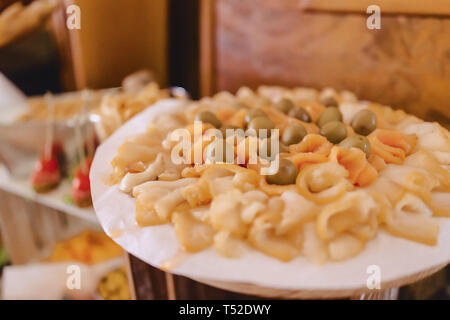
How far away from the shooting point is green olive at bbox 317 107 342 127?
1.06 meters

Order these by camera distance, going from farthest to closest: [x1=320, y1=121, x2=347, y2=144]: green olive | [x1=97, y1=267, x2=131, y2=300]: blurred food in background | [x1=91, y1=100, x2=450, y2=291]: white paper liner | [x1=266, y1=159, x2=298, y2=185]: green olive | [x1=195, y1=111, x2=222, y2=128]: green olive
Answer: [x1=97, y1=267, x2=131, y2=300]: blurred food in background, [x1=195, y1=111, x2=222, y2=128]: green olive, [x1=320, y1=121, x2=347, y2=144]: green olive, [x1=266, y1=159, x2=298, y2=185]: green olive, [x1=91, y1=100, x2=450, y2=291]: white paper liner

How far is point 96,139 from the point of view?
5.32 feet

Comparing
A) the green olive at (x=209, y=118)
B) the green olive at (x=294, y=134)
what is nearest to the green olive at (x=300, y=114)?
the green olive at (x=294, y=134)

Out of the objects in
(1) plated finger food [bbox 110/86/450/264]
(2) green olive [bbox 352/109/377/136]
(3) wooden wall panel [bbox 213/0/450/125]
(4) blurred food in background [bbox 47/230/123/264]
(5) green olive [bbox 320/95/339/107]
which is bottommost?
(4) blurred food in background [bbox 47/230/123/264]

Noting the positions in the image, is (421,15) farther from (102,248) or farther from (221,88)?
(102,248)

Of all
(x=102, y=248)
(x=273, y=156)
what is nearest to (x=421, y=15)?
(x=273, y=156)

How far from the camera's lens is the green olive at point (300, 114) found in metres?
1.11

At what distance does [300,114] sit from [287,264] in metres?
0.55

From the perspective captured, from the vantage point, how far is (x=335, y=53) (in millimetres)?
1502

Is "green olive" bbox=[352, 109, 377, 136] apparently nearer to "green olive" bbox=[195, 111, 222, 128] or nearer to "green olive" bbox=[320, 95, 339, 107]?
"green olive" bbox=[320, 95, 339, 107]

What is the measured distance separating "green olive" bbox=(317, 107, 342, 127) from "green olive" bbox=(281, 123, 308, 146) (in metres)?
0.11

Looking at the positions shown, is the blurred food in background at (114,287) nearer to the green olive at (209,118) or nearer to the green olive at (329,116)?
the green olive at (209,118)

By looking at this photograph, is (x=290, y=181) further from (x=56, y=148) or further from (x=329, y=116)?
(x=56, y=148)

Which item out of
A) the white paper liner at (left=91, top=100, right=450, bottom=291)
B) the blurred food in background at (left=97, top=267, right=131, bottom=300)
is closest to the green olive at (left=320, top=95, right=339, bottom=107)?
the white paper liner at (left=91, top=100, right=450, bottom=291)
